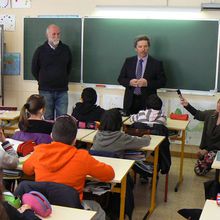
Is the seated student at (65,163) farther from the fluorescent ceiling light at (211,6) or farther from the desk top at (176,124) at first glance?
the fluorescent ceiling light at (211,6)

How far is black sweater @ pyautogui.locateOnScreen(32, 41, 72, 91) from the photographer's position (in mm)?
Answer: 6168

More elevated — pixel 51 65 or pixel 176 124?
pixel 51 65

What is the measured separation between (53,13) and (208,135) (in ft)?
9.85

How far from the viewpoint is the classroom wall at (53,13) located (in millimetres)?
6055

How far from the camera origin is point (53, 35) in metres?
6.04

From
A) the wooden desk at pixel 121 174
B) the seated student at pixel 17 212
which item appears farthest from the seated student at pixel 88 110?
the seated student at pixel 17 212

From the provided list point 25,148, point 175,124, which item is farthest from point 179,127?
point 25,148

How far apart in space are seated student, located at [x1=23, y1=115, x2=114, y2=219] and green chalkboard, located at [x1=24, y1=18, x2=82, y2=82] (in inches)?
146

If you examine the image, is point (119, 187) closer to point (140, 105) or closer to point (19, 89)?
point (140, 105)

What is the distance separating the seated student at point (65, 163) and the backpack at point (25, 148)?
0.55 meters

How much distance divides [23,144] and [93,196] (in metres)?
0.71

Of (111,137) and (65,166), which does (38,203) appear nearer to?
(65,166)

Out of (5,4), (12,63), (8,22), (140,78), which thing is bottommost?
(140,78)

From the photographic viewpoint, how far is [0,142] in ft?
10.7
